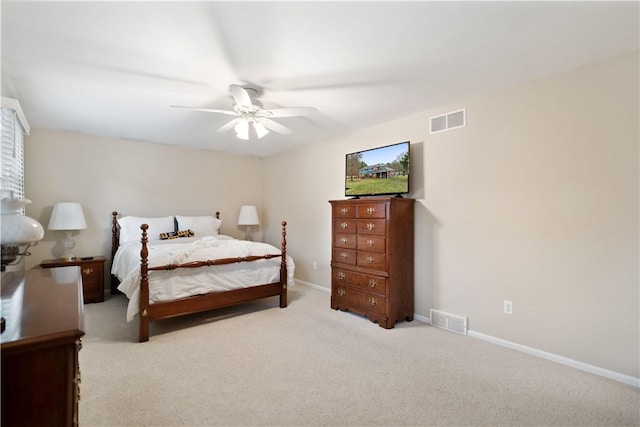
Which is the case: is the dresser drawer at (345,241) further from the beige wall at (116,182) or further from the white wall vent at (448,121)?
the beige wall at (116,182)

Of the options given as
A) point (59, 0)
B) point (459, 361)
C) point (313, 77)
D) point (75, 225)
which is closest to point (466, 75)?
point (313, 77)

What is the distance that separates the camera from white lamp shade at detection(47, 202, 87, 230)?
394 cm

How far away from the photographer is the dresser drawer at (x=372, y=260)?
10.8ft

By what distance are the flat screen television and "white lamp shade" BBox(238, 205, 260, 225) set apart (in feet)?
7.21

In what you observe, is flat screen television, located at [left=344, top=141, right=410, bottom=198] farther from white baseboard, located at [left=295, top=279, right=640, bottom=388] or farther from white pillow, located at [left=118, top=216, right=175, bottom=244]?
white pillow, located at [left=118, top=216, right=175, bottom=244]

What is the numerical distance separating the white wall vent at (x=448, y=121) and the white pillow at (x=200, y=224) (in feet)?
12.2

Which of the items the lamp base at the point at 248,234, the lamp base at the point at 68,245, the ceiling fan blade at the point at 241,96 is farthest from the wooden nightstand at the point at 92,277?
the ceiling fan blade at the point at 241,96

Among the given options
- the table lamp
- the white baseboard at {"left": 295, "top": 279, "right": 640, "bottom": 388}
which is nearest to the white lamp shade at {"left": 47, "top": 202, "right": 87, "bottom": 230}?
the table lamp

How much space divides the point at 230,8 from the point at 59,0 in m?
0.95

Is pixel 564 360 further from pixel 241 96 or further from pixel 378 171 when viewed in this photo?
pixel 241 96

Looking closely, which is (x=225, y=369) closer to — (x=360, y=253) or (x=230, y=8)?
(x=360, y=253)

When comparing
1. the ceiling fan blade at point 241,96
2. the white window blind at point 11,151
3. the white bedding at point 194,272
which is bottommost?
the white bedding at point 194,272

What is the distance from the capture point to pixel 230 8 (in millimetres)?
1754

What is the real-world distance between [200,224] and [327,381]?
12.0ft
